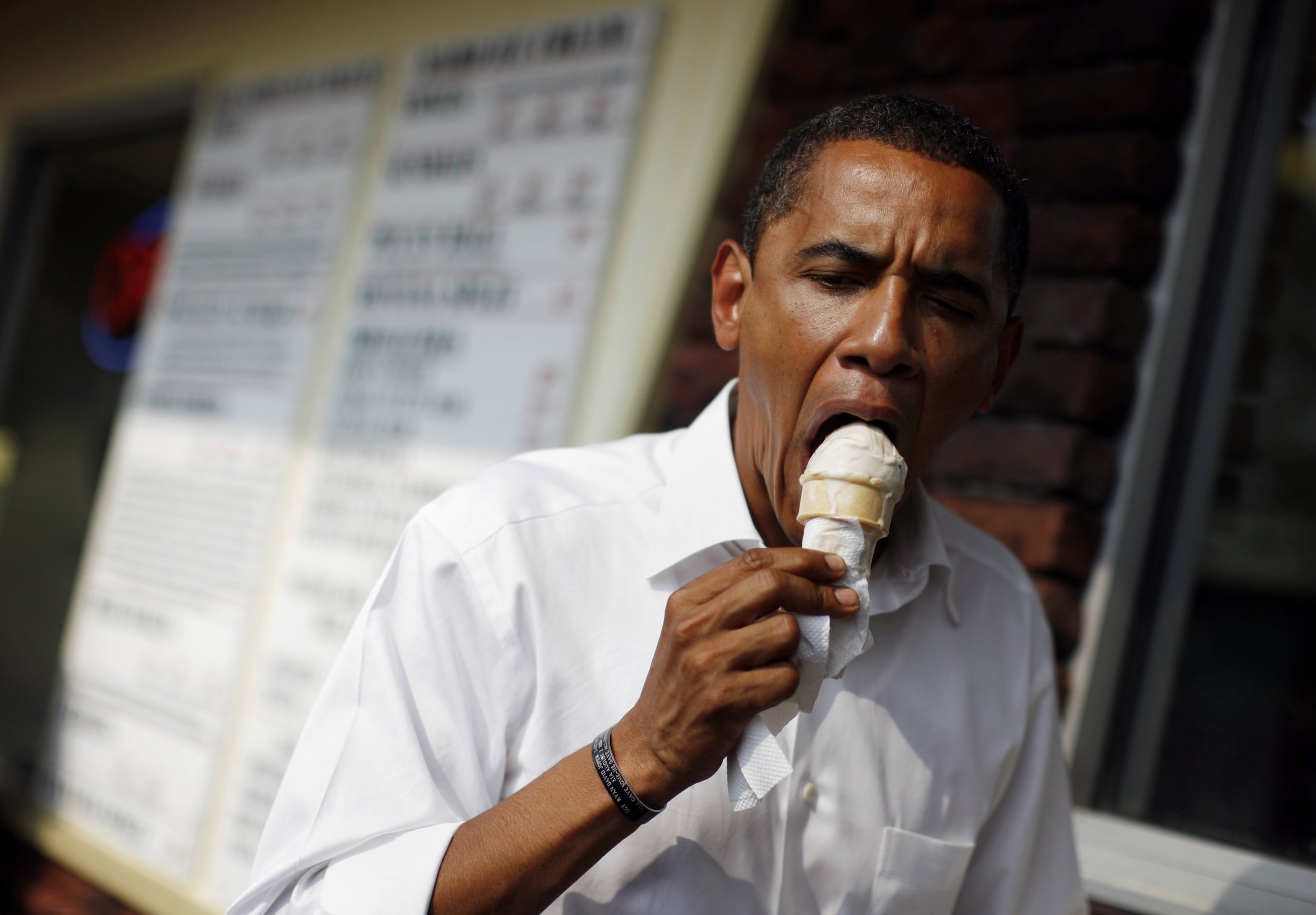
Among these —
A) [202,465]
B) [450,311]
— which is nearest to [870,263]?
[450,311]

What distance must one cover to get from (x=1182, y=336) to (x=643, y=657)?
1.40 metres

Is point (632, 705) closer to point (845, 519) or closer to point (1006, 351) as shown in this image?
point (845, 519)

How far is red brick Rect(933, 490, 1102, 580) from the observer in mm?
2008

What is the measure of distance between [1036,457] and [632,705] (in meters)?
1.10

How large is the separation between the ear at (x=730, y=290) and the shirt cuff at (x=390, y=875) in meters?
0.76

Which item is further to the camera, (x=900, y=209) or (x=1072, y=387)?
(x=1072, y=387)

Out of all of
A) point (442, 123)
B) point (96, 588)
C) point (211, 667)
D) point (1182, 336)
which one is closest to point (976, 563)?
point (1182, 336)

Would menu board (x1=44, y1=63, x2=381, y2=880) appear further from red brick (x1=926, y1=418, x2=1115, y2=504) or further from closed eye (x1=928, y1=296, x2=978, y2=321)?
closed eye (x1=928, y1=296, x2=978, y2=321)

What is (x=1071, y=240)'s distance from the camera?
6.84 ft

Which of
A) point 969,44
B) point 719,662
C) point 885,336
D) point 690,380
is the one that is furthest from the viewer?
point 690,380

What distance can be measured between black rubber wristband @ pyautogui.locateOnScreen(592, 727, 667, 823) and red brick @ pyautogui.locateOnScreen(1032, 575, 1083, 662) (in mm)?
1180

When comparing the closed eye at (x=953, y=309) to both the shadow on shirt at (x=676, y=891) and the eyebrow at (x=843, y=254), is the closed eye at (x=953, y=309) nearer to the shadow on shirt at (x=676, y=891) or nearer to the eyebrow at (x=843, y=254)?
the eyebrow at (x=843, y=254)

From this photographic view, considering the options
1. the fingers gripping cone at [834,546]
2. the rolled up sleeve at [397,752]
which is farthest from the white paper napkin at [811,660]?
the rolled up sleeve at [397,752]

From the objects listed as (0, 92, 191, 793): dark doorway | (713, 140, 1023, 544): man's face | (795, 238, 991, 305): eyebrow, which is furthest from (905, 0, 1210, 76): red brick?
(0, 92, 191, 793): dark doorway
